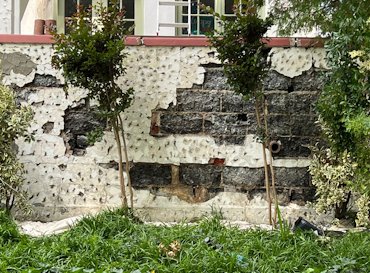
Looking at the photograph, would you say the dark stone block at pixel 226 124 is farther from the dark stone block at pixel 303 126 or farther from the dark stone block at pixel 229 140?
the dark stone block at pixel 303 126

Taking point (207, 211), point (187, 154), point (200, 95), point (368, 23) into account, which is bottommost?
point (207, 211)

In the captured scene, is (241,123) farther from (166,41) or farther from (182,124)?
(166,41)

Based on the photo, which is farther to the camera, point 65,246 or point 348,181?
point 348,181

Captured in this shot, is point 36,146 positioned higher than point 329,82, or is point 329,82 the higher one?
point 329,82

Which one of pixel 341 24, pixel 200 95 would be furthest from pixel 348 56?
pixel 200 95

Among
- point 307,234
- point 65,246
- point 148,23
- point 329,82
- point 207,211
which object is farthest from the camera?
point 148,23

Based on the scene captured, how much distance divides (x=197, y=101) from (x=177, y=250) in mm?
2395

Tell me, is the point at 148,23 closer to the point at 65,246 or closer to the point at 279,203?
the point at 279,203

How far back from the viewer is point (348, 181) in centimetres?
654

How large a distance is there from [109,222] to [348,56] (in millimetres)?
2576

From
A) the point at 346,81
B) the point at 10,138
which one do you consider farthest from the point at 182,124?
the point at 346,81

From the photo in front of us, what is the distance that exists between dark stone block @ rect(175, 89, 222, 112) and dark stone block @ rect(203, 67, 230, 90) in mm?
64

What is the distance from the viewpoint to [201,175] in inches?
283

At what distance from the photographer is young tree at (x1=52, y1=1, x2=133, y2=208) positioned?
6.46 metres
